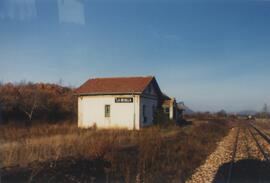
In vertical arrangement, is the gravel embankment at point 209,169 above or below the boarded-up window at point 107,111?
below

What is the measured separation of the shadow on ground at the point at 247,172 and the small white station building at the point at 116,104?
44.8 ft

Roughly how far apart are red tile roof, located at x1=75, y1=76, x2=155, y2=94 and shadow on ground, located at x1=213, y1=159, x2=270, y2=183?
14.1m

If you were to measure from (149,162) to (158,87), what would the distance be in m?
20.7

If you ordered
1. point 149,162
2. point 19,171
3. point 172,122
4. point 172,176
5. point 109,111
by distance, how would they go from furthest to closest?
point 172,122, point 109,111, point 149,162, point 172,176, point 19,171

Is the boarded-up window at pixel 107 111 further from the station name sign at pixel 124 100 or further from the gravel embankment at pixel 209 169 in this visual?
the gravel embankment at pixel 209 169

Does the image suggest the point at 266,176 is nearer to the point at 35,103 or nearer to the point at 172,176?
the point at 172,176

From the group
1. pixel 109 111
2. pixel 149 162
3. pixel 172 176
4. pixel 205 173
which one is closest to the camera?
pixel 172 176

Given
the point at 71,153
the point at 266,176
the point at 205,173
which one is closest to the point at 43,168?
the point at 71,153

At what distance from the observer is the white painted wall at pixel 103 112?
2491 centimetres

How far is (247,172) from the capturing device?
9859mm

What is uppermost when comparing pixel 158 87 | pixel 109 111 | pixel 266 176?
pixel 158 87

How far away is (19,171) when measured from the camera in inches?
312

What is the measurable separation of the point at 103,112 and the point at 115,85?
9.29 feet

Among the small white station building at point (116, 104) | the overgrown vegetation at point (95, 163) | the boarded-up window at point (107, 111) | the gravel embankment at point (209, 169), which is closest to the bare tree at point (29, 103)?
the small white station building at point (116, 104)
